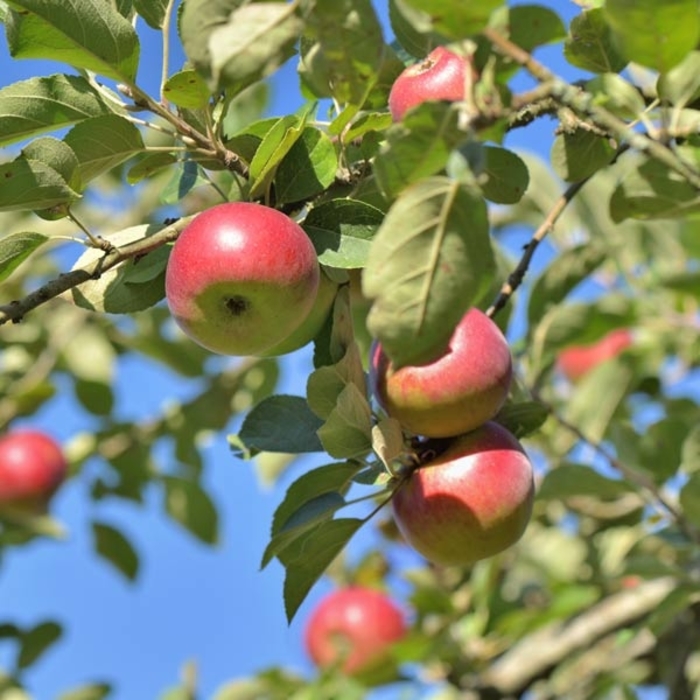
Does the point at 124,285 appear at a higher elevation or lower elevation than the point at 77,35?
lower

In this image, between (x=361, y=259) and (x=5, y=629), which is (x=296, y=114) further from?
Answer: (x=5, y=629)

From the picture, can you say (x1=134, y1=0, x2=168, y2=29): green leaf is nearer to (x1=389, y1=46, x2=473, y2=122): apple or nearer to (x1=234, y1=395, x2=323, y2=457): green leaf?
(x1=389, y1=46, x2=473, y2=122): apple

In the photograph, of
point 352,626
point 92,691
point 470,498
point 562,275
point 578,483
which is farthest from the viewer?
point 352,626

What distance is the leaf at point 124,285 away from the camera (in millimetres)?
1449

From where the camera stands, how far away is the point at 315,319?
1575 mm

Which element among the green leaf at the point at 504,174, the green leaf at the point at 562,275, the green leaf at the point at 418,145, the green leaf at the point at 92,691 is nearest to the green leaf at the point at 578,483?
the green leaf at the point at 562,275

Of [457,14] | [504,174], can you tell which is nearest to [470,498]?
[504,174]

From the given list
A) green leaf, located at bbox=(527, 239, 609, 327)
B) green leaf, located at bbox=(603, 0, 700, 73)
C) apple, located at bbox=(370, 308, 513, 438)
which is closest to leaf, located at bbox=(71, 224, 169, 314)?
apple, located at bbox=(370, 308, 513, 438)

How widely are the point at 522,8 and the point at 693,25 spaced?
16cm

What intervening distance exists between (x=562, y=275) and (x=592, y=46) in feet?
2.52

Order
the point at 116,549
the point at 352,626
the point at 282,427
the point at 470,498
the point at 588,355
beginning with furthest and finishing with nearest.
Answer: the point at 588,355, the point at 116,549, the point at 352,626, the point at 282,427, the point at 470,498

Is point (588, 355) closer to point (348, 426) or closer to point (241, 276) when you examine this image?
point (348, 426)

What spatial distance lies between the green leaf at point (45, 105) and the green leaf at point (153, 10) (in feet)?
0.40

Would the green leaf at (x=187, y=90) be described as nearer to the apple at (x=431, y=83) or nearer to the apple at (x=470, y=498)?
the apple at (x=431, y=83)
